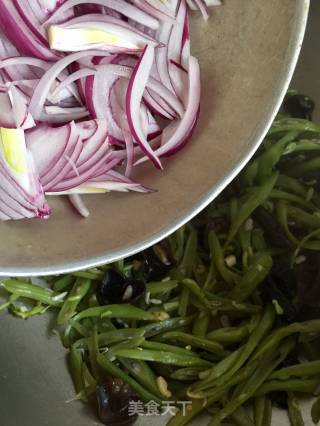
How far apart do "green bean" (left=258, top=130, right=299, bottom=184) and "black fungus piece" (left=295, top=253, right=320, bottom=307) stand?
0.19 meters

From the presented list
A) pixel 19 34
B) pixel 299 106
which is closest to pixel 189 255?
pixel 299 106

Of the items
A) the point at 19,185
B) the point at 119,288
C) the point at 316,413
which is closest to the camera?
the point at 19,185

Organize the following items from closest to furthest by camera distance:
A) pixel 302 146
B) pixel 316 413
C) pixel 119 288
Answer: pixel 316 413, pixel 119 288, pixel 302 146

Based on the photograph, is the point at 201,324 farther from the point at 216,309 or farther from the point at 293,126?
the point at 293,126

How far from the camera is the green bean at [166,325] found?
1.29 metres

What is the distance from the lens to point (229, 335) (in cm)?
126

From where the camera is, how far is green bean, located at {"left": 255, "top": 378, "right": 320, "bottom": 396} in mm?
1204

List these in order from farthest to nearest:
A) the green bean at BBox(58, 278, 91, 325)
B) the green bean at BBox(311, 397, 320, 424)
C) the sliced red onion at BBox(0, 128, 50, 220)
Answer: the green bean at BBox(58, 278, 91, 325), the green bean at BBox(311, 397, 320, 424), the sliced red onion at BBox(0, 128, 50, 220)

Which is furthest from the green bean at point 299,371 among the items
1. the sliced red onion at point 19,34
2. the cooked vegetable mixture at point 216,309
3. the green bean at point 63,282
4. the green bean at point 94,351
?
the sliced red onion at point 19,34

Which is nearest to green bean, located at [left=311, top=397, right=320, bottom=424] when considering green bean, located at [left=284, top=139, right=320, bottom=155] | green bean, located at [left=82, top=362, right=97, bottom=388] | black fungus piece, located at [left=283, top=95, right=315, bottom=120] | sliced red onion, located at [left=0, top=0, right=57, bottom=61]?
green bean, located at [left=82, top=362, right=97, bottom=388]

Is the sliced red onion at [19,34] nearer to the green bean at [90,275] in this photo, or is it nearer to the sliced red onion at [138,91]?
the sliced red onion at [138,91]

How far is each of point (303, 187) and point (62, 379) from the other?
25.6 inches

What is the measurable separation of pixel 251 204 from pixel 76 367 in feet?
1.60

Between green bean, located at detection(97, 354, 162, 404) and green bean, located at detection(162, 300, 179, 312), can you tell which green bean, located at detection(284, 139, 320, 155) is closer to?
green bean, located at detection(162, 300, 179, 312)
